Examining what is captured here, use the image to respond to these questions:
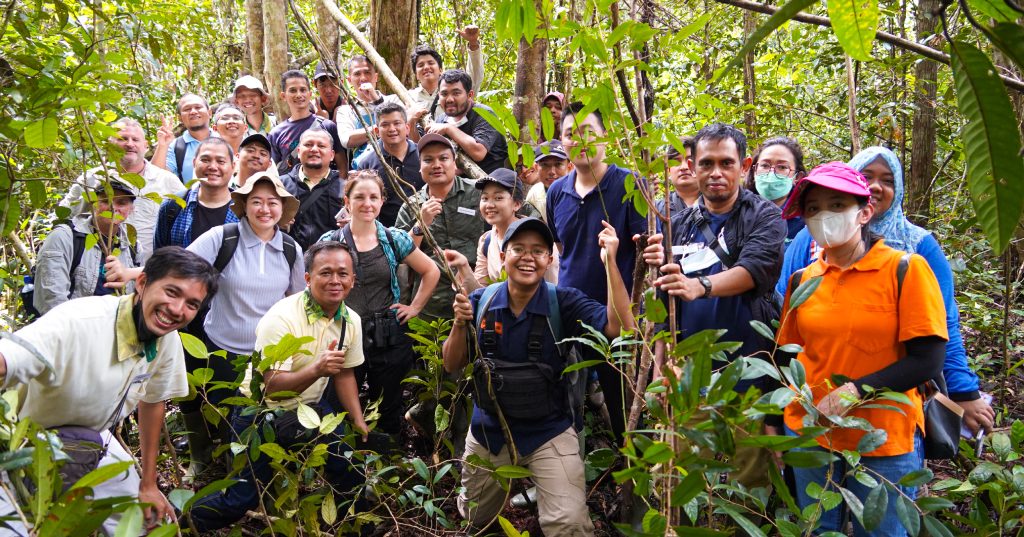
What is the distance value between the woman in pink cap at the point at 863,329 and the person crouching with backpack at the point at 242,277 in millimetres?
3182

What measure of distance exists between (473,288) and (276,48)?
205 inches

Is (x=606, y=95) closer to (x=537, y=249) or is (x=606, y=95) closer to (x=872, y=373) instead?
(x=872, y=373)

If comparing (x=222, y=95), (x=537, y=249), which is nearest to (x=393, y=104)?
(x=537, y=249)

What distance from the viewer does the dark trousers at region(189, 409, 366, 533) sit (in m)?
3.57


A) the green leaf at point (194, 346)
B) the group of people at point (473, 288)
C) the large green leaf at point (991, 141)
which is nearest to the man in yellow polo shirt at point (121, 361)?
the group of people at point (473, 288)

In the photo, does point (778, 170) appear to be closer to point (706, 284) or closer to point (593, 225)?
point (593, 225)

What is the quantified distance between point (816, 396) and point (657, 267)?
1.03 meters

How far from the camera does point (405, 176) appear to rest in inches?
222

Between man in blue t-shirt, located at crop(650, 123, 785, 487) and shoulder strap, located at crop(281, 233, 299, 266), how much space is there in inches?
99.8

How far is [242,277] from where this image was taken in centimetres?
430

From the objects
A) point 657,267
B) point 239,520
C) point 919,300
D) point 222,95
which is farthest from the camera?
point 222,95

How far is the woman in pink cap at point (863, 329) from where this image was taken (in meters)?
2.49

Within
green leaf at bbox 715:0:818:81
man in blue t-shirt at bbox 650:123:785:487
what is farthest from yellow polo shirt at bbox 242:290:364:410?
green leaf at bbox 715:0:818:81

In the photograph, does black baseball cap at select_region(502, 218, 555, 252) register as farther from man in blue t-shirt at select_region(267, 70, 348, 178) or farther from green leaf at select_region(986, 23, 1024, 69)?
green leaf at select_region(986, 23, 1024, 69)
